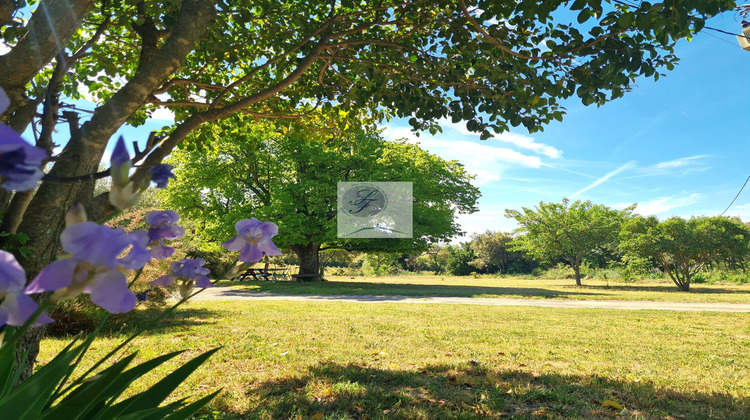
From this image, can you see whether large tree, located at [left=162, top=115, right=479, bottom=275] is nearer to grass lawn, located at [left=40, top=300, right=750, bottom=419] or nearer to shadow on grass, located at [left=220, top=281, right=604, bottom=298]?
shadow on grass, located at [left=220, top=281, right=604, bottom=298]

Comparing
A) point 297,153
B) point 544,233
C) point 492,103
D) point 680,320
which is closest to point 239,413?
point 492,103

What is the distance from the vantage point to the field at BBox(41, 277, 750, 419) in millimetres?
3566

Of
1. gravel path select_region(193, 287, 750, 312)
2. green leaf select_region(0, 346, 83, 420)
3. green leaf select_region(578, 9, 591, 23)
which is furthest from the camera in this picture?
gravel path select_region(193, 287, 750, 312)

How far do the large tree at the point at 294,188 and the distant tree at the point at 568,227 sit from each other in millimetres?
5473

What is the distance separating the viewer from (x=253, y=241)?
1106 mm

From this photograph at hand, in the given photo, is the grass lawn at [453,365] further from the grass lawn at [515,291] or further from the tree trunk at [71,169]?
the grass lawn at [515,291]

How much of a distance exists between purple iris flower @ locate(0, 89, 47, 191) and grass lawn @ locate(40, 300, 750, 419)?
318cm

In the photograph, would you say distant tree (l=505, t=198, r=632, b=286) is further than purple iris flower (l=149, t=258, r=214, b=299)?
Yes

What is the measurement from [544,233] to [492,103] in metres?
23.1

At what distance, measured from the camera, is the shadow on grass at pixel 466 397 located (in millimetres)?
3410

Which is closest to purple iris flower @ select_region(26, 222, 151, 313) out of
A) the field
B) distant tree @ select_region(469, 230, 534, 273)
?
the field

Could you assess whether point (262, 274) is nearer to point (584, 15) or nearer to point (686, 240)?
point (686, 240)

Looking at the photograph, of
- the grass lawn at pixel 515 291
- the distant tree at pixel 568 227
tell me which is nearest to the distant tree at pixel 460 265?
the distant tree at pixel 568 227

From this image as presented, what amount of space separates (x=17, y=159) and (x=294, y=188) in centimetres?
2164
